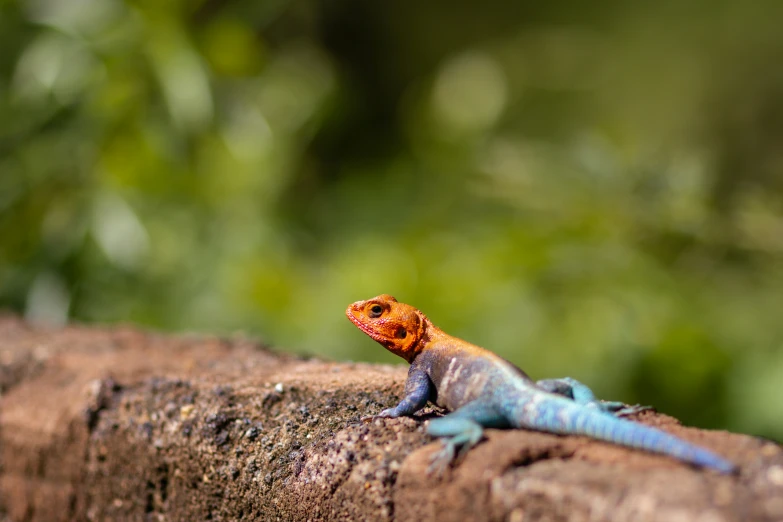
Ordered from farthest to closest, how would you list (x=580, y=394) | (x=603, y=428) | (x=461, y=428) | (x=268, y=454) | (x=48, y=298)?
(x=48, y=298) < (x=268, y=454) < (x=580, y=394) < (x=461, y=428) < (x=603, y=428)

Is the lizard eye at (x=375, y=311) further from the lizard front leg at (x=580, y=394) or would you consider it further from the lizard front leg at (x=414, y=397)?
the lizard front leg at (x=580, y=394)

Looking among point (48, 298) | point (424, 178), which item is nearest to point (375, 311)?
point (424, 178)

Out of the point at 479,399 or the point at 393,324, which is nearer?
the point at 479,399

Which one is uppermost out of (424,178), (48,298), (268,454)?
(424,178)

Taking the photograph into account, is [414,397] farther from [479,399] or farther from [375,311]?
[375,311]

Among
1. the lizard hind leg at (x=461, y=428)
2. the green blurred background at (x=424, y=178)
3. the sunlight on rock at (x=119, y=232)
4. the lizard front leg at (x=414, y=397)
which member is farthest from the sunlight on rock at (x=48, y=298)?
the lizard hind leg at (x=461, y=428)

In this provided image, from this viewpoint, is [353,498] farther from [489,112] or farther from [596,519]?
[489,112]
